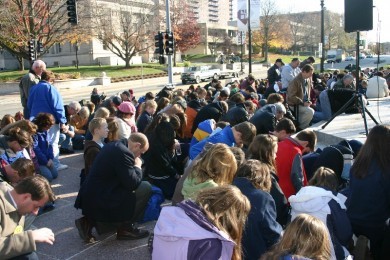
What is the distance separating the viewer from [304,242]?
8.41 ft

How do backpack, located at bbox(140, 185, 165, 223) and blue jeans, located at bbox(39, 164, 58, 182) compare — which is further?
blue jeans, located at bbox(39, 164, 58, 182)

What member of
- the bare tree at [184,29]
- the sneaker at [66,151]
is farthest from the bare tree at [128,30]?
the sneaker at [66,151]

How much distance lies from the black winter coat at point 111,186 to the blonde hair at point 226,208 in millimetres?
2190

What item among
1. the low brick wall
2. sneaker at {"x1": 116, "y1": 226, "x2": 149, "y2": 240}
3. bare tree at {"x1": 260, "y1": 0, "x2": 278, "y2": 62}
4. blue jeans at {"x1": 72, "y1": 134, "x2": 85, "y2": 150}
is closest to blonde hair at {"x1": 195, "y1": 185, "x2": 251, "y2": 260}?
sneaker at {"x1": 116, "y1": 226, "x2": 149, "y2": 240}

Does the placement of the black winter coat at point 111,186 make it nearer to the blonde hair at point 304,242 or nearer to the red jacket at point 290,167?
the red jacket at point 290,167

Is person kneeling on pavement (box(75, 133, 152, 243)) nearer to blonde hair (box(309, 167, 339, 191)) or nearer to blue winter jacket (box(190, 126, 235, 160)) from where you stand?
blue winter jacket (box(190, 126, 235, 160))

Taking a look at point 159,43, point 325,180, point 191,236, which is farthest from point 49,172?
point 159,43

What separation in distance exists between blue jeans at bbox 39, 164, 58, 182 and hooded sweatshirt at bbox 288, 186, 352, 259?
16.6 feet

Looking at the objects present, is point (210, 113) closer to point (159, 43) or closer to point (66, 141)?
point (66, 141)

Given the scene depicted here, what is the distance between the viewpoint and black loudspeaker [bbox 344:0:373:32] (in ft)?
Result: 28.4

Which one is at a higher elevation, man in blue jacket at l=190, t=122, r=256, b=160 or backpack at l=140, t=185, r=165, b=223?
man in blue jacket at l=190, t=122, r=256, b=160

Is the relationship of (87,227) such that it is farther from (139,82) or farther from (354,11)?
(139,82)

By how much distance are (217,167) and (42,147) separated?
179 inches

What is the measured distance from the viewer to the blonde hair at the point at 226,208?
2.79 m
